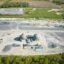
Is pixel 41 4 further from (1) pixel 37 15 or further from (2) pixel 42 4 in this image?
(1) pixel 37 15

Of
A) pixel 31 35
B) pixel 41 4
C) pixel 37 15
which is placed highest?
pixel 31 35

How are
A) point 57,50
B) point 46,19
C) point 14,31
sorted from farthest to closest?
point 46,19
point 14,31
point 57,50

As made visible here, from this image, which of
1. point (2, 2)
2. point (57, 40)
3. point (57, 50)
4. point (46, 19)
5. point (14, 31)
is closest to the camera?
point (57, 50)

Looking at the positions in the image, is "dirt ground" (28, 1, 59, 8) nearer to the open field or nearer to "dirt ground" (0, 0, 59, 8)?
"dirt ground" (0, 0, 59, 8)

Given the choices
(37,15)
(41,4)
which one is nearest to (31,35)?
(37,15)

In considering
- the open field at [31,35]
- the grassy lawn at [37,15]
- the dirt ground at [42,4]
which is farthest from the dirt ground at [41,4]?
the open field at [31,35]

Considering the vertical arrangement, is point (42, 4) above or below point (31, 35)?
below

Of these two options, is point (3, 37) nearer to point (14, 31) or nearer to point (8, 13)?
point (14, 31)

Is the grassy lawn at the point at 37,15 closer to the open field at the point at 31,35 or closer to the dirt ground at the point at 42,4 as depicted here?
the open field at the point at 31,35

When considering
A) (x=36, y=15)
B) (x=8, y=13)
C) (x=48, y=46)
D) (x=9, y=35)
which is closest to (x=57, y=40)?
(x=48, y=46)

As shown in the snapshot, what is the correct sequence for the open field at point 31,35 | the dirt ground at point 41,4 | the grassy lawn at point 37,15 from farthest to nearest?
1. the dirt ground at point 41,4
2. the grassy lawn at point 37,15
3. the open field at point 31,35

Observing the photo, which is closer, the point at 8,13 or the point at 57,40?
the point at 57,40
